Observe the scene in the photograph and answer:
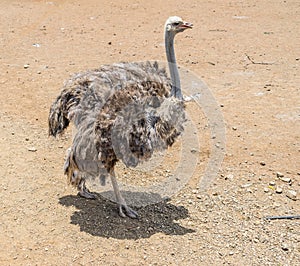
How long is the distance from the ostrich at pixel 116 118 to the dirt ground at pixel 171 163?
0.37 m

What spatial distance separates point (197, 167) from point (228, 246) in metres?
1.16

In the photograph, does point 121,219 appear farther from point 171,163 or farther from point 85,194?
point 171,163

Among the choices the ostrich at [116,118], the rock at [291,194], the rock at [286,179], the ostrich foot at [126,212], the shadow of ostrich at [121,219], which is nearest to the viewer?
the ostrich at [116,118]

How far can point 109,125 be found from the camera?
3.46m

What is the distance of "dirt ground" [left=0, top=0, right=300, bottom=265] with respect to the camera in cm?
351

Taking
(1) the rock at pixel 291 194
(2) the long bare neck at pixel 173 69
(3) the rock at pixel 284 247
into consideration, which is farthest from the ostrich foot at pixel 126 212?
(1) the rock at pixel 291 194

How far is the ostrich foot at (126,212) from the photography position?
385 cm

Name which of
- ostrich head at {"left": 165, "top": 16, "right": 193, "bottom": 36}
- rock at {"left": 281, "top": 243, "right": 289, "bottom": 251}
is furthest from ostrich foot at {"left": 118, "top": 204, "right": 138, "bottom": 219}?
ostrich head at {"left": 165, "top": 16, "right": 193, "bottom": 36}

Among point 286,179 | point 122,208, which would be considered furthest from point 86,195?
point 286,179

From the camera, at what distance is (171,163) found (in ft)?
15.3

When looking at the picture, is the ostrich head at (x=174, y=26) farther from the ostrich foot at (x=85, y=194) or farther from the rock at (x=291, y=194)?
the rock at (x=291, y=194)

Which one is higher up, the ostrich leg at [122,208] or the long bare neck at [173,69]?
the long bare neck at [173,69]

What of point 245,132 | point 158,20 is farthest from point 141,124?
point 158,20

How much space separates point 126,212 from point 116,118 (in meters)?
0.84
